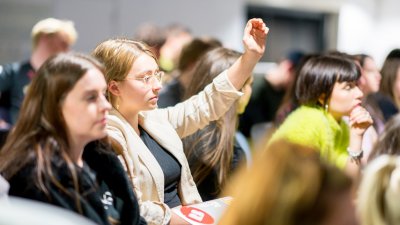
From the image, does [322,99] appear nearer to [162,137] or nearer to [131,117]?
[162,137]

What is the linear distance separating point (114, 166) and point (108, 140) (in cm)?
10

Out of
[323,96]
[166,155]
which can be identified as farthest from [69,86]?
[323,96]

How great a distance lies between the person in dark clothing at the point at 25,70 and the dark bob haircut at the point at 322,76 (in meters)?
1.93

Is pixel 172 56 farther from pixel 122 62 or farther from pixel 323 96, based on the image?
pixel 122 62

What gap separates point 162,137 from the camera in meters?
2.55

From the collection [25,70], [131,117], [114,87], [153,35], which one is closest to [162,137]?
[131,117]

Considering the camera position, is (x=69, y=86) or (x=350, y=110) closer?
(x=69, y=86)

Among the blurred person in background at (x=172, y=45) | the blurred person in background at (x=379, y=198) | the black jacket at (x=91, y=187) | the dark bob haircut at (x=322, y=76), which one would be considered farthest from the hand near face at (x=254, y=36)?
the blurred person in background at (x=172, y=45)

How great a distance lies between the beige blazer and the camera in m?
2.31

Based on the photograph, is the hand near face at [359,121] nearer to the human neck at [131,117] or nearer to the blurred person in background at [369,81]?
the blurred person in background at [369,81]

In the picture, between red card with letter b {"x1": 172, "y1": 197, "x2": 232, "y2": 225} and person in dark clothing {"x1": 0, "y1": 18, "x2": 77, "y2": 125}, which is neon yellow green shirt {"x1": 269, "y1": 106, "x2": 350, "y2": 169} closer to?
red card with letter b {"x1": 172, "y1": 197, "x2": 232, "y2": 225}

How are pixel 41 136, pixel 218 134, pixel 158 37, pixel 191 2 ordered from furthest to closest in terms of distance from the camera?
pixel 191 2
pixel 158 37
pixel 218 134
pixel 41 136

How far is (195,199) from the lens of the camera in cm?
258

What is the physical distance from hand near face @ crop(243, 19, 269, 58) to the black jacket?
34.7 inches
